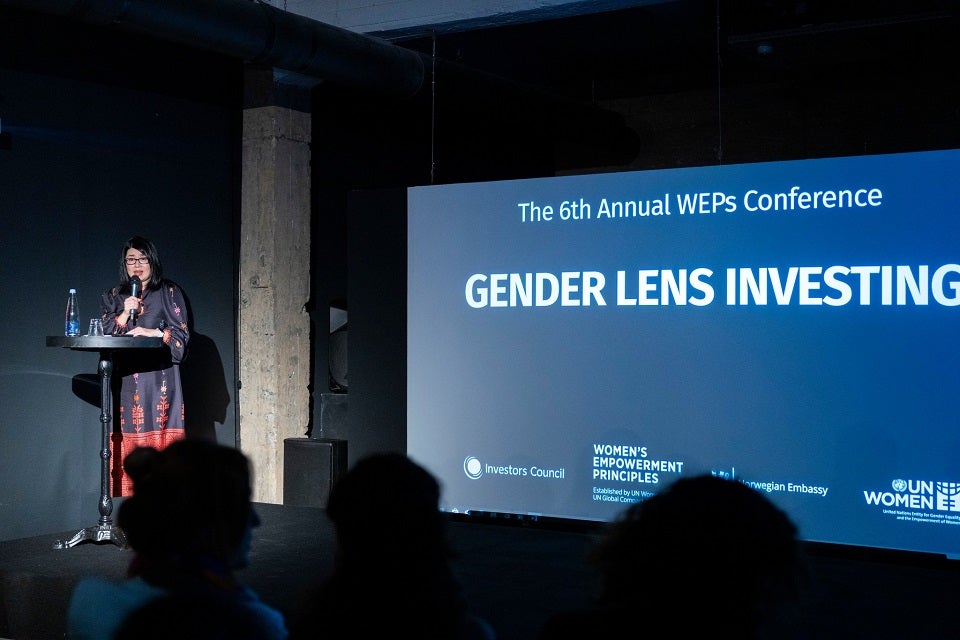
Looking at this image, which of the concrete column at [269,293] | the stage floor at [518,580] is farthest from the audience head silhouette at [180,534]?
the concrete column at [269,293]

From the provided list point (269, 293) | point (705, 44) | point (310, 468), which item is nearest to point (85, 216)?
point (269, 293)

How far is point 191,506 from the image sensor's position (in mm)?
1494

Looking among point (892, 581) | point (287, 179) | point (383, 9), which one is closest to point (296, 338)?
point (287, 179)

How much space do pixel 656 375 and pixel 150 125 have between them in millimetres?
3005

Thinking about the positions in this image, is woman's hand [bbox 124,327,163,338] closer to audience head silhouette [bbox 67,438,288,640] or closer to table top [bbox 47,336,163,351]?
table top [bbox 47,336,163,351]

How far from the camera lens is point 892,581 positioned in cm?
385

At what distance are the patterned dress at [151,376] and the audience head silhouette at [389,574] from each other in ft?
12.2

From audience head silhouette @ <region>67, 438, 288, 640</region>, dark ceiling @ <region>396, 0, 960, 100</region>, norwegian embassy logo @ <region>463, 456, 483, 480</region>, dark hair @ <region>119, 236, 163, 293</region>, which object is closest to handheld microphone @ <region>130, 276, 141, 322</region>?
dark hair @ <region>119, 236, 163, 293</region>

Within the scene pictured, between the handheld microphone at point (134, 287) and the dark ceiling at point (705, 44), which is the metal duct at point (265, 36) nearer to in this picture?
the dark ceiling at point (705, 44)

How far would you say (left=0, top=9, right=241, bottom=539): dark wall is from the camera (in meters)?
4.92

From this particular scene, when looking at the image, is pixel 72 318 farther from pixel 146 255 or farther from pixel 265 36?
pixel 265 36

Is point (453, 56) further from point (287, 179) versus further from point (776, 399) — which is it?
point (776, 399)

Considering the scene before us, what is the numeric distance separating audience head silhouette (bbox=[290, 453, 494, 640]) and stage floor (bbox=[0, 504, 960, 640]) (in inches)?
70.9

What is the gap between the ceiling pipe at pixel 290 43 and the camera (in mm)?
4383
